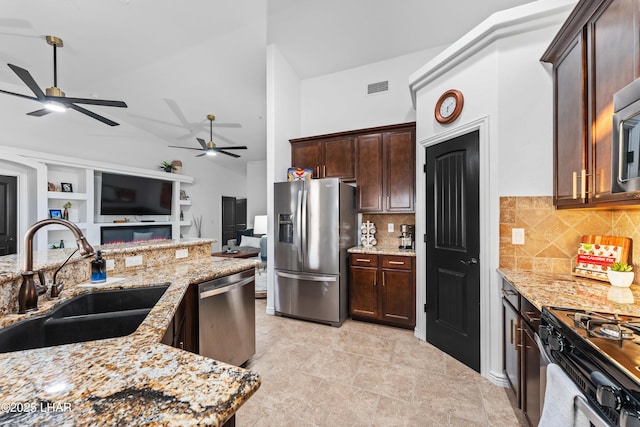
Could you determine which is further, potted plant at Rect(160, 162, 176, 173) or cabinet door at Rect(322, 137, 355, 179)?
potted plant at Rect(160, 162, 176, 173)

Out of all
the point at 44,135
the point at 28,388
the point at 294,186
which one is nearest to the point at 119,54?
the point at 44,135

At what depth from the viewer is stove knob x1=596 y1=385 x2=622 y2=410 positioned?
762 millimetres

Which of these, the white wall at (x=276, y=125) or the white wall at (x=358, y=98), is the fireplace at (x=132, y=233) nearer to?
the white wall at (x=276, y=125)

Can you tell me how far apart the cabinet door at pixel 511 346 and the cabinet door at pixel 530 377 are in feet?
0.34

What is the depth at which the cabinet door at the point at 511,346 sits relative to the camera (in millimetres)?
1667

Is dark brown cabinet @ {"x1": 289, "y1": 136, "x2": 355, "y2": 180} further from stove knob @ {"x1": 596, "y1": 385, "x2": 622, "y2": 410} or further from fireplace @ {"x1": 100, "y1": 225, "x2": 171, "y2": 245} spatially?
fireplace @ {"x1": 100, "y1": 225, "x2": 171, "y2": 245}

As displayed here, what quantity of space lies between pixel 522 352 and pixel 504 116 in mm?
1680

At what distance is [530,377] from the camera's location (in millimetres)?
1459

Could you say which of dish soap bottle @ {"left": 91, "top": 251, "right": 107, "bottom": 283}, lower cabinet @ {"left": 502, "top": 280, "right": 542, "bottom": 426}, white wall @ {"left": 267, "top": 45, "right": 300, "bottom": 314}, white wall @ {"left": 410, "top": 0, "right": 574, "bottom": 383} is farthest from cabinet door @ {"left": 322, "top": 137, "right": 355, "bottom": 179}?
dish soap bottle @ {"left": 91, "top": 251, "right": 107, "bottom": 283}

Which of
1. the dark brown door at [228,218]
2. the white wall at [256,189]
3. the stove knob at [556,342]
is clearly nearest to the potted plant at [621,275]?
the stove knob at [556,342]

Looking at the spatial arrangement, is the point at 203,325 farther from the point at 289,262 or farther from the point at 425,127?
the point at 425,127

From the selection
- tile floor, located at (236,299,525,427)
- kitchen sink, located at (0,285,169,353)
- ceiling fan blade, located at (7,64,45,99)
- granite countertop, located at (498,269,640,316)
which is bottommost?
tile floor, located at (236,299,525,427)

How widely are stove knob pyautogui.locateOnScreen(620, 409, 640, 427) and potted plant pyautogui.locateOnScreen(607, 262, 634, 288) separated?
124 cm

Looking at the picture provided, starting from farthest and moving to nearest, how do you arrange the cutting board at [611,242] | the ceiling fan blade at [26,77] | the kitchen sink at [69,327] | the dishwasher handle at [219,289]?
the ceiling fan blade at [26,77]
the dishwasher handle at [219,289]
the cutting board at [611,242]
the kitchen sink at [69,327]
